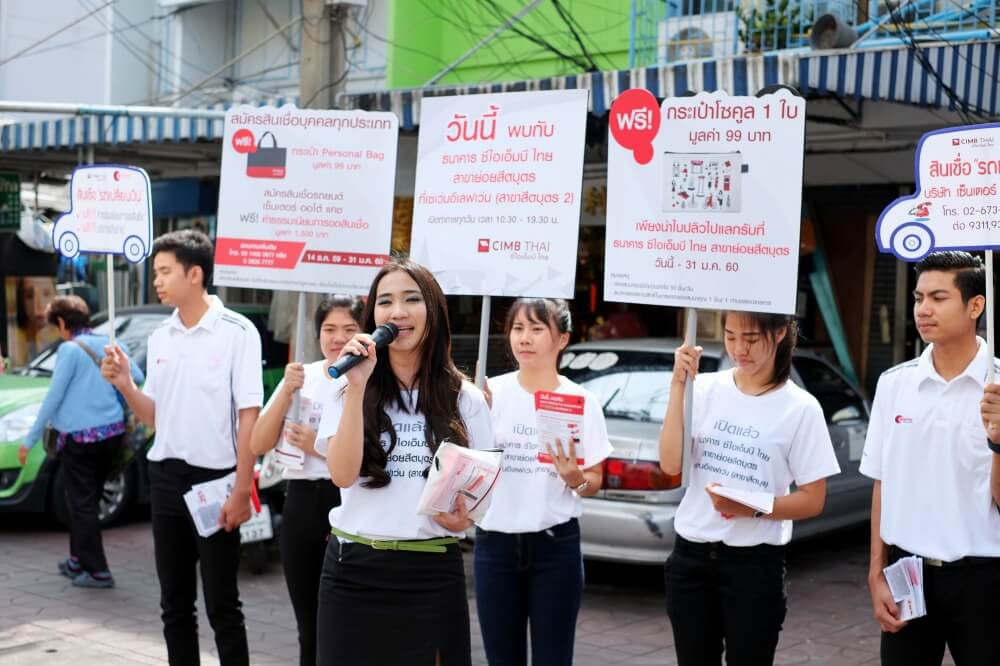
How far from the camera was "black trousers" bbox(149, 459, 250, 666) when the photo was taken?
16.9 feet

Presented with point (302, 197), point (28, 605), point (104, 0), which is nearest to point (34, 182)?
point (104, 0)

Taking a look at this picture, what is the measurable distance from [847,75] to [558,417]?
4.64 m

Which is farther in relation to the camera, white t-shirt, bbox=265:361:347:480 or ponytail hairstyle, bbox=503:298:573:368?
white t-shirt, bbox=265:361:347:480

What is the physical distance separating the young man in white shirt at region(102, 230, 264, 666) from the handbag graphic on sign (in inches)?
16.0

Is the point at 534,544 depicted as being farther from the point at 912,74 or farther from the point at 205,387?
the point at 912,74

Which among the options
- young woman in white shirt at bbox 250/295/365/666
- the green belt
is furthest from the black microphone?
young woman in white shirt at bbox 250/295/365/666

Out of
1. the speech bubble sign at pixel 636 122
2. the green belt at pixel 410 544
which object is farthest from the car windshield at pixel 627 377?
the green belt at pixel 410 544

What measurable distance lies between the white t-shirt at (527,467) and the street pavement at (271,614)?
2171 millimetres

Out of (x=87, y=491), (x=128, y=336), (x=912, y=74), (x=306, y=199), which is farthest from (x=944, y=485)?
(x=128, y=336)

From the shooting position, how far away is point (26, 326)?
1666 cm

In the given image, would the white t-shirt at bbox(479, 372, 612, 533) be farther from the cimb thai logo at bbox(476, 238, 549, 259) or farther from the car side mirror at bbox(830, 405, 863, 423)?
the car side mirror at bbox(830, 405, 863, 423)

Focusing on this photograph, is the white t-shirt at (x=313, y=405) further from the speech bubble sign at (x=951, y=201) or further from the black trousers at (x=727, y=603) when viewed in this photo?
the speech bubble sign at (x=951, y=201)

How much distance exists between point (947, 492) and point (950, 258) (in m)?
0.78

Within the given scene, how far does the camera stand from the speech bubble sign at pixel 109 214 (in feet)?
18.7
